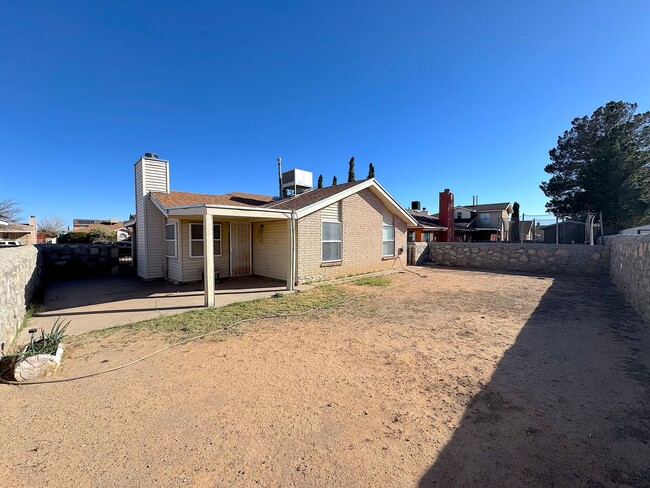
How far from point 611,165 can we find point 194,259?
3250 centimetres

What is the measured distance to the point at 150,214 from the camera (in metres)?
12.0

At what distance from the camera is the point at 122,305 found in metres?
7.89

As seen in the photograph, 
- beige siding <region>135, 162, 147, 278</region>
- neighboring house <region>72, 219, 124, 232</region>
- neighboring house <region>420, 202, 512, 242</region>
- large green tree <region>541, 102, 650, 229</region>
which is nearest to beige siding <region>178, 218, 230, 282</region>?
beige siding <region>135, 162, 147, 278</region>

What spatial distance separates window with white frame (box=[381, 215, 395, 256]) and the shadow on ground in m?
9.47

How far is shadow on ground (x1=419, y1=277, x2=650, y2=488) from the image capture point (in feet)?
7.48

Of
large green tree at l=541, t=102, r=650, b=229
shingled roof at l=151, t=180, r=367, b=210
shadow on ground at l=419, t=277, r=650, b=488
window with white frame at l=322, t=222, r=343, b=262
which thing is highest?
large green tree at l=541, t=102, r=650, b=229

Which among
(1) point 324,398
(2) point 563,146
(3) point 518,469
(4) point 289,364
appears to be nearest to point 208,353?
(4) point 289,364

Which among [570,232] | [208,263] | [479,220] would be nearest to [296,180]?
[208,263]

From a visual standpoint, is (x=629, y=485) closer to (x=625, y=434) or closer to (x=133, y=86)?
(x=625, y=434)

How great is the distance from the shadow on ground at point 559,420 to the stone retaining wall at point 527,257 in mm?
10047

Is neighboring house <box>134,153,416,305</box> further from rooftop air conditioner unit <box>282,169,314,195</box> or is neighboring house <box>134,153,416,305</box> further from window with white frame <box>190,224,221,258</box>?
rooftop air conditioner unit <box>282,169,314,195</box>

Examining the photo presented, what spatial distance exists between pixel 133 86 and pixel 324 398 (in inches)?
586

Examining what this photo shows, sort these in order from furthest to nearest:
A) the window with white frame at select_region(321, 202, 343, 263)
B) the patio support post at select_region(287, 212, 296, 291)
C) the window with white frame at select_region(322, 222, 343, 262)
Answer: the window with white frame at select_region(322, 222, 343, 262) < the window with white frame at select_region(321, 202, 343, 263) < the patio support post at select_region(287, 212, 296, 291)

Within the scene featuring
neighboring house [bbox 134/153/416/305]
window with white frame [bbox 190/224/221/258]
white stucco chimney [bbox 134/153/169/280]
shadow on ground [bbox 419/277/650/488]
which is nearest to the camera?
shadow on ground [bbox 419/277/650/488]
